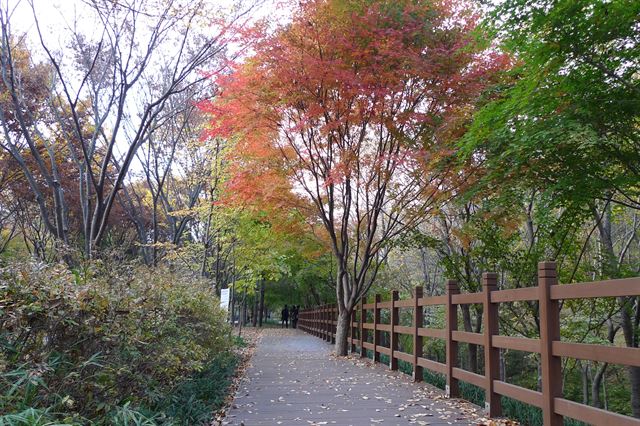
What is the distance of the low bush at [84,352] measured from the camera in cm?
276

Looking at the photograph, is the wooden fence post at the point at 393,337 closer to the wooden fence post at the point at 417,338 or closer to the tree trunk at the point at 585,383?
the wooden fence post at the point at 417,338

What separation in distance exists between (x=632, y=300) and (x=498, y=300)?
259 inches

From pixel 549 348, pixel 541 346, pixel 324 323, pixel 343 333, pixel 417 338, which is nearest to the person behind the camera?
pixel 549 348

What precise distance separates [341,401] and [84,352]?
3.45m

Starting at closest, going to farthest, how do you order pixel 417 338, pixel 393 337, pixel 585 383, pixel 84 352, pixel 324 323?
1. pixel 84 352
2. pixel 417 338
3. pixel 393 337
4. pixel 585 383
5. pixel 324 323

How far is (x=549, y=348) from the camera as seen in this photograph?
401 centimetres

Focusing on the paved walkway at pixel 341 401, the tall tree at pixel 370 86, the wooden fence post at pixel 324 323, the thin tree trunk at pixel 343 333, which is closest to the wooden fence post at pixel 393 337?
the paved walkway at pixel 341 401

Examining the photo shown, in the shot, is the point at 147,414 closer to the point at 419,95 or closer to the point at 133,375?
the point at 133,375

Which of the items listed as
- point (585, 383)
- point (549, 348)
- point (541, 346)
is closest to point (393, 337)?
point (541, 346)

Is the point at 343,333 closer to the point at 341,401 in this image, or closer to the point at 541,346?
the point at 341,401

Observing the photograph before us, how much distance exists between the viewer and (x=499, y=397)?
506 centimetres

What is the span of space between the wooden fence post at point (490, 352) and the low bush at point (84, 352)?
8.95ft

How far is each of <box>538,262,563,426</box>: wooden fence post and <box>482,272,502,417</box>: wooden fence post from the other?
100 centimetres

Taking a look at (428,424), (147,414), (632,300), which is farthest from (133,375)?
(632,300)
